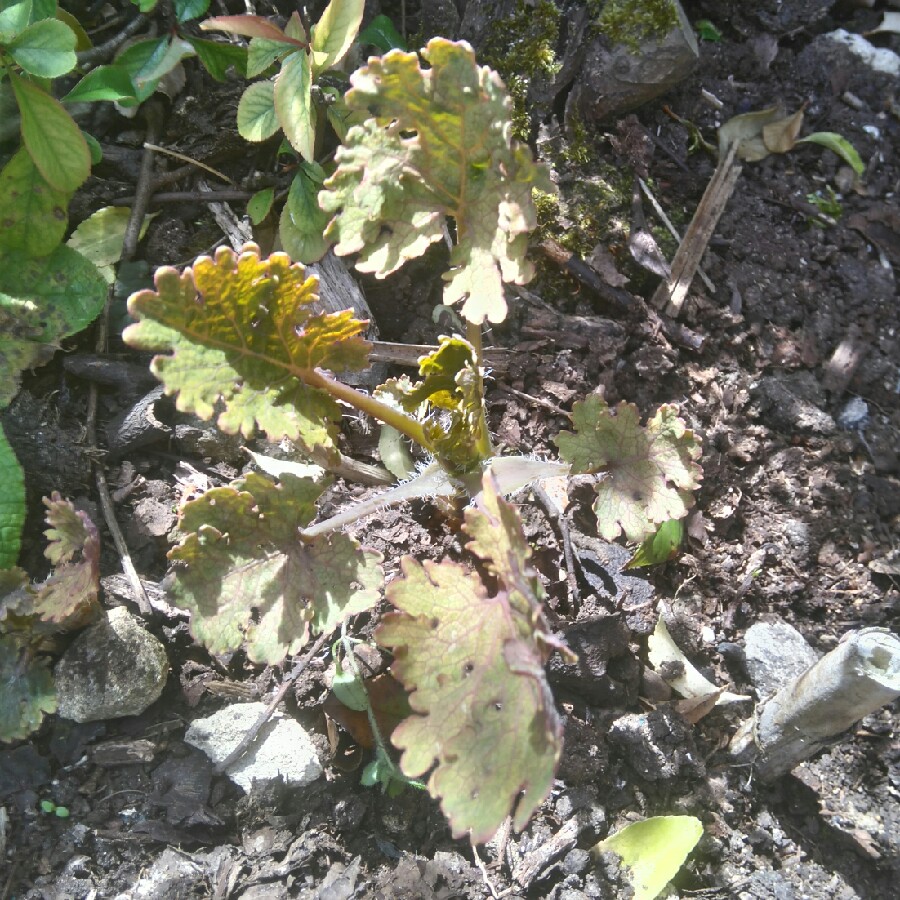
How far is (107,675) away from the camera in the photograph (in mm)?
1825

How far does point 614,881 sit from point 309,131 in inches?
74.7

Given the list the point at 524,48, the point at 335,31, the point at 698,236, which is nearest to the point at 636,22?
the point at 524,48

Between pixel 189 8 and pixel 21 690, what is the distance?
6.09ft

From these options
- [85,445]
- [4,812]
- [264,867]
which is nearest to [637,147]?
[85,445]

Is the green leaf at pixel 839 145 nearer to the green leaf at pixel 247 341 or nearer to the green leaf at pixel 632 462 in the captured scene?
the green leaf at pixel 632 462

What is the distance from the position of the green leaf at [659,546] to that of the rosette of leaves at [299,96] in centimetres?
117

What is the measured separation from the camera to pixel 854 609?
7.10 feet

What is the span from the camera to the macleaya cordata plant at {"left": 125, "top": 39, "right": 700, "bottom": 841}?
4.79 feet

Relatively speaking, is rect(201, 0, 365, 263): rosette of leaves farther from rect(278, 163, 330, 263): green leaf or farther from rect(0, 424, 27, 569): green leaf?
rect(0, 424, 27, 569): green leaf

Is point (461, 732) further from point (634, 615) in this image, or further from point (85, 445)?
point (85, 445)

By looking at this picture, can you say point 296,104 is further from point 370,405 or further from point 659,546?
point 659,546

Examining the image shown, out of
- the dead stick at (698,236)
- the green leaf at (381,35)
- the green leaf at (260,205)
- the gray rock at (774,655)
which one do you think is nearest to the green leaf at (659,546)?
the gray rock at (774,655)

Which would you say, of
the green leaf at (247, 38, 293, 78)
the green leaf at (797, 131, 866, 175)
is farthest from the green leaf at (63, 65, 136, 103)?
the green leaf at (797, 131, 866, 175)

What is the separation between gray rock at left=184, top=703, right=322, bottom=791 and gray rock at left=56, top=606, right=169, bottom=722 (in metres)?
0.15
